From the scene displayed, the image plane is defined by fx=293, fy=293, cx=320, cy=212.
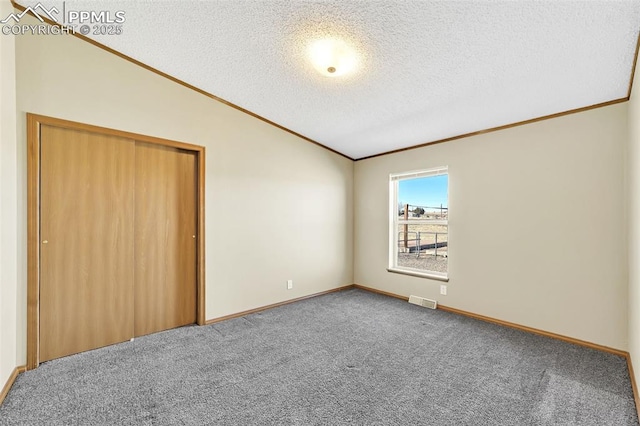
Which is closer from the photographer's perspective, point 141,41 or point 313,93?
point 141,41

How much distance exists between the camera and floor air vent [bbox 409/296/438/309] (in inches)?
151

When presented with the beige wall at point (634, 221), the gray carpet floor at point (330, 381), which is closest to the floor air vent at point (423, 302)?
the gray carpet floor at point (330, 381)

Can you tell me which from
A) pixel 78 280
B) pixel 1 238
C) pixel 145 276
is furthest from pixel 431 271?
pixel 1 238

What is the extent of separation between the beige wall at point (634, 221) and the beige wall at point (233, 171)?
Answer: 10.7ft

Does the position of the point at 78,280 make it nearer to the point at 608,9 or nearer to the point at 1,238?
the point at 1,238

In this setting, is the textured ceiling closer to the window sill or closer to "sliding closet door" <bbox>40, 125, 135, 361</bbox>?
"sliding closet door" <bbox>40, 125, 135, 361</bbox>

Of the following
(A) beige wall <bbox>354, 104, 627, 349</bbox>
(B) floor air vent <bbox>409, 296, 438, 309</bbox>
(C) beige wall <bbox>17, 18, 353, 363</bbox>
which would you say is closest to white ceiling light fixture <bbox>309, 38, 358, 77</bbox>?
(C) beige wall <bbox>17, 18, 353, 363</bbox>

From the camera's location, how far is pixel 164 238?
314cm

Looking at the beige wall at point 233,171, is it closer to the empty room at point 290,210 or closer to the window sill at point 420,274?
the empty room at point 290,210

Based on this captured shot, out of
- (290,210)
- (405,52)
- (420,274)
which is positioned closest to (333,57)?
(405,52)

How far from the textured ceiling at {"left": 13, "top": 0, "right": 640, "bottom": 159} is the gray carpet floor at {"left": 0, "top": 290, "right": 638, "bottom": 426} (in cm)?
232

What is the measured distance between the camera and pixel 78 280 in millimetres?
2619

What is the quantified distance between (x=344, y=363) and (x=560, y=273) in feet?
7.57

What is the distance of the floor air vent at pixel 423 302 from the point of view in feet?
12.6
